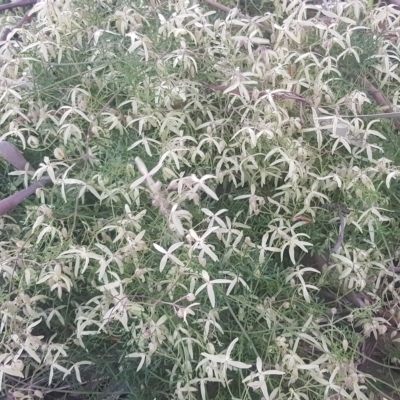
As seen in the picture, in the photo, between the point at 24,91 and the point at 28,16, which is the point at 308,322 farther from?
the point at 28,16

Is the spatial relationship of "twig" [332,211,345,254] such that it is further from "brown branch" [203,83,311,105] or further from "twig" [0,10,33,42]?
"twig" [0,10,33,42]

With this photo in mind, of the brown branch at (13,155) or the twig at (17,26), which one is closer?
the brown branch at (13,155)

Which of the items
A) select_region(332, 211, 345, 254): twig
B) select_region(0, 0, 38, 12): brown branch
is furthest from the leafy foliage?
select_region(0, 0, 38, 12): brown branch

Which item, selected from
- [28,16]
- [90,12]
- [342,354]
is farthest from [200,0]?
[342,354]

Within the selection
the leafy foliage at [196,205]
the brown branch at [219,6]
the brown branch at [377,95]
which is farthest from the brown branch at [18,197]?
the brown branch at [377,95]

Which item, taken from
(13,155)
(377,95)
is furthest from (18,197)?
(377,95)

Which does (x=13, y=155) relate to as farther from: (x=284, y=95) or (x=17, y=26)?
(x=284, y=95)

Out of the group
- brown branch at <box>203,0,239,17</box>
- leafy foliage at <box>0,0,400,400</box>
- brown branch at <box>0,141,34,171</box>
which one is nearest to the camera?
leafy foliage at <box>0,0,400,400</box>

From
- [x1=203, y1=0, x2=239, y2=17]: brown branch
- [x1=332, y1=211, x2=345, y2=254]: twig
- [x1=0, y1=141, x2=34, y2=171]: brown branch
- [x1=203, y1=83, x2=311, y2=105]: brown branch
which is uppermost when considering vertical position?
[x1=203, y1=0, x2=239, y2=17]: brown branch

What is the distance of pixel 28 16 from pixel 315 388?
2.98 ft

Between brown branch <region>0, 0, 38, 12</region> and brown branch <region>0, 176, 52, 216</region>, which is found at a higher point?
brown branch <region>0, 0, 38, 12</region>

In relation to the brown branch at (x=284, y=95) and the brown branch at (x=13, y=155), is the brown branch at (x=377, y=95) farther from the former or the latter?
the brown branch at (x=13, y=155)

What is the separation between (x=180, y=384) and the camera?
0.89 metres

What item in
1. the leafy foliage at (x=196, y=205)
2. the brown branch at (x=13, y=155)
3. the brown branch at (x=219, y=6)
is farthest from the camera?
the brown branch at (x=219, y=6)
